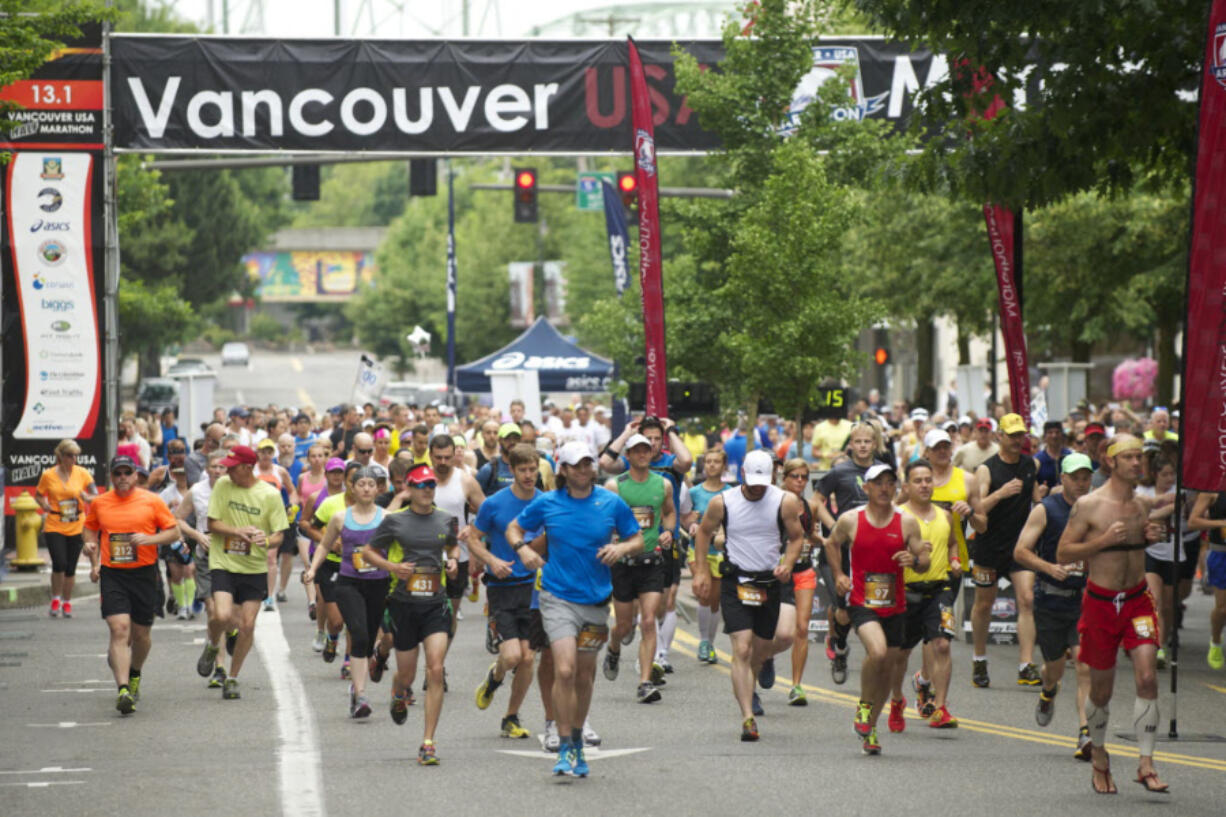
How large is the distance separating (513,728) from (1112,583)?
12.7 ft

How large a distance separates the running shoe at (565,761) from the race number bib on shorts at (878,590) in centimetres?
210

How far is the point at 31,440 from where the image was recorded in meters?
24.4

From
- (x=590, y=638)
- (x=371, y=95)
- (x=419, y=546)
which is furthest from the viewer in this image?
(x=371, y=95)

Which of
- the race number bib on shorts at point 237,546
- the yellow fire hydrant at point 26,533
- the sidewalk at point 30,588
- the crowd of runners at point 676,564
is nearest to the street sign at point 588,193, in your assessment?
the yellow fire hydrant at point 26,533

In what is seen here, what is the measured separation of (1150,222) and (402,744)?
22.1m

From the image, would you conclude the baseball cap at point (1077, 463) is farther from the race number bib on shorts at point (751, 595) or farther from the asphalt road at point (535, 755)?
the race number bib on shorts at point (751, 595)

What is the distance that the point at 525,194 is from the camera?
3328 centimetres

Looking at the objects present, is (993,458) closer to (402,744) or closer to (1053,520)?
(1053,520)

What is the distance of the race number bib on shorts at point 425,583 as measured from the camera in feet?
38.6

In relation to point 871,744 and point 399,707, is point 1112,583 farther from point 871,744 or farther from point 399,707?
point 399,707

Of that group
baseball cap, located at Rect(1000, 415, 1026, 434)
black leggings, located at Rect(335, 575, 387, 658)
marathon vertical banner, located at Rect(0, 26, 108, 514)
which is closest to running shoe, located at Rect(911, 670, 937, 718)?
baseball cap, located at Rect(1000, 415, 1026, 434)

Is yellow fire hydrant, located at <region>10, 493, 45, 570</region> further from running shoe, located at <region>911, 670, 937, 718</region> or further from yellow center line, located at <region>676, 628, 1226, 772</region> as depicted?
running shoe, located at <region>911, 670, 937, 718</region>

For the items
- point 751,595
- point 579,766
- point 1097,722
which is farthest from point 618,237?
point 1097,722

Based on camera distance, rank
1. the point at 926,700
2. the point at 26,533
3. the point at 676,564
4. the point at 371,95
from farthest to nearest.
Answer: the point at 371,95 → the point at 26,533 → the point at 676,564 → the point at 926,700
